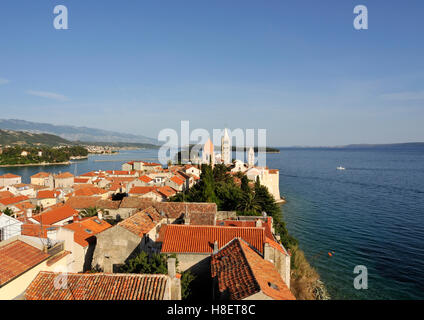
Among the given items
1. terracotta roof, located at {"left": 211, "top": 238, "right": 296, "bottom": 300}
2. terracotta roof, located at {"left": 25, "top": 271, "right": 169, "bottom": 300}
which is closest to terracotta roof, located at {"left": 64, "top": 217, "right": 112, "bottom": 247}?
terracotta roof, located at {"left": 25, "top": 271, "right": 169, "bottom": 300}

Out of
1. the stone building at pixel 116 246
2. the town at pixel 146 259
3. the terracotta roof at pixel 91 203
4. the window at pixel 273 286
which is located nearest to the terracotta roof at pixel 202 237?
the town at pixel 146 259

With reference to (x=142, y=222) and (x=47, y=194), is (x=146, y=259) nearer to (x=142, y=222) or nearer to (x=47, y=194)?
(x=142, y=222)

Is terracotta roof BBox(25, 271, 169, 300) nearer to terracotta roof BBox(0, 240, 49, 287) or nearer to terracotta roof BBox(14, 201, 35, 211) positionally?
terracotta roof BBox(0, 240, 49, 287)

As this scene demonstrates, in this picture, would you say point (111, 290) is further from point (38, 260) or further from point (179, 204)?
point (179, 204)

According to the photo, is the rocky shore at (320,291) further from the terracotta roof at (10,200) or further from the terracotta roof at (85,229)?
the terracotta roof at (10,200)
